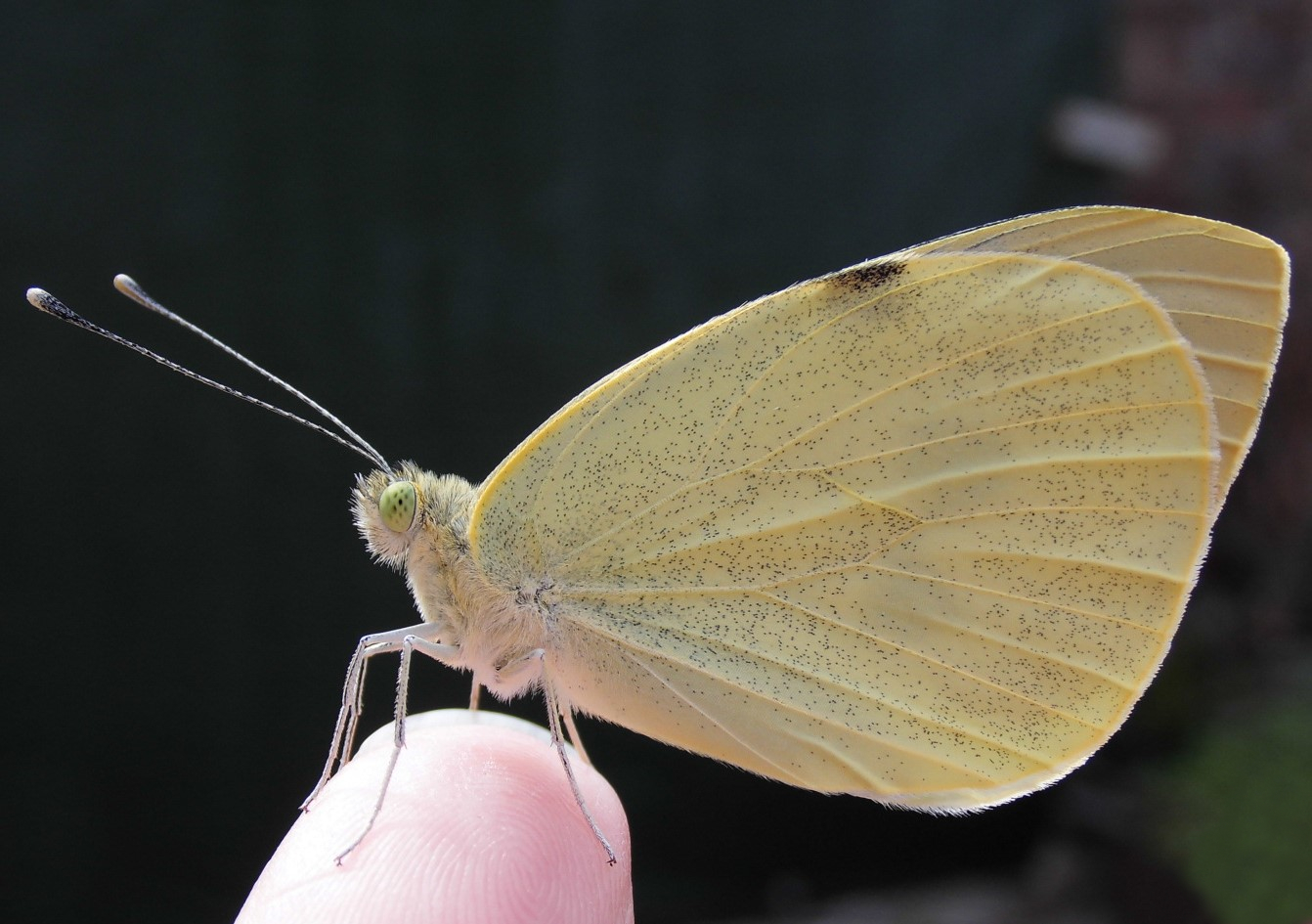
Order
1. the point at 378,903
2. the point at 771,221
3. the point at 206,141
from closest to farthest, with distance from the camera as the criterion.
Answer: the point at 378,903 → the point at 206,141 → the point at 771,221

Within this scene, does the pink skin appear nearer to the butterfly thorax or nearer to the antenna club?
the butterfly thorax

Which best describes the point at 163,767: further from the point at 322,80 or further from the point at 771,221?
the point at 771,221

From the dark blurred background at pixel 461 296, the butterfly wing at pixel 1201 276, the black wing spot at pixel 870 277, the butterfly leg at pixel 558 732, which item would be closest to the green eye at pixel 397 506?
the butterfly leg at pixel 558 732

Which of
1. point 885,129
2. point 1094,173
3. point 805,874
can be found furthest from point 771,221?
point 805,874

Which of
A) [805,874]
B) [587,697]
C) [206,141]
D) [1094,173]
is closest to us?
[587,697]

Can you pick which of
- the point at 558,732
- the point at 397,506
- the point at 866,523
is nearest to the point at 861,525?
the point at 866,523

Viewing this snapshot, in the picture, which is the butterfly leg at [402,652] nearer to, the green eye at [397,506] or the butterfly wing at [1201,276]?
the green eye at [397,506]

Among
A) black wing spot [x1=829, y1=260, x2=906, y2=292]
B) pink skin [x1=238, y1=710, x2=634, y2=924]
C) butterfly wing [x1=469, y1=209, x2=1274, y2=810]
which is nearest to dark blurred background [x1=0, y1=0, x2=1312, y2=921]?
pink skin [x1=238, y1=710, x2=634, y2=924]
